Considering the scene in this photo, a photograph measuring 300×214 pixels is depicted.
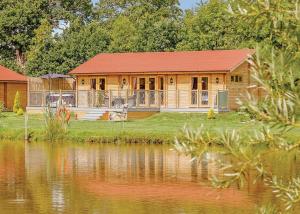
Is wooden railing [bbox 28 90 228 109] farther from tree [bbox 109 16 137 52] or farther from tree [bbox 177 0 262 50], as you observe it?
tree [bbox 109 16 137 52]

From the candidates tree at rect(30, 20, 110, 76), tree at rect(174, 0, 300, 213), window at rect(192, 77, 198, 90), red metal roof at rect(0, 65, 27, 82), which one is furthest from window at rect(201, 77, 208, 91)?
tree at rect(174, 0, 300, 213)

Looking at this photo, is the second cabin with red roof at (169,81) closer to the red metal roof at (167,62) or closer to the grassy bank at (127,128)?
the red metal roof at (167,62)

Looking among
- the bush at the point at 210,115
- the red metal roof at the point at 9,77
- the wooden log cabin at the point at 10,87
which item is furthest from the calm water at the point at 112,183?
the wooden log cabin at the point at 10,87

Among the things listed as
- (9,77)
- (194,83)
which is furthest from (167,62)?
(9,77)

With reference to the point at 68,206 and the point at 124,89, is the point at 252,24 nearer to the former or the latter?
the point at 68,206

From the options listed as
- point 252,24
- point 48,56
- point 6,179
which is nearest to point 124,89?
point 48,56

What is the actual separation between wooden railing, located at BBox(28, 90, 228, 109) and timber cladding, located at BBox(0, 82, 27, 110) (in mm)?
9158

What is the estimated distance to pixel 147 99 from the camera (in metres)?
48.4

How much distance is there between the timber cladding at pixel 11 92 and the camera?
58.2m

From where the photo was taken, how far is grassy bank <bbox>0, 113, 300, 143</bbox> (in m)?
35.7

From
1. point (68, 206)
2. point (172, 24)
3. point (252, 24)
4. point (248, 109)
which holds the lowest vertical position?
point (68, 206)

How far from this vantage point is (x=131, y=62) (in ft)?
174

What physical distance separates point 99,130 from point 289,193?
30.0 metres

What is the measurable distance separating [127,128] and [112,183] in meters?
15.2
